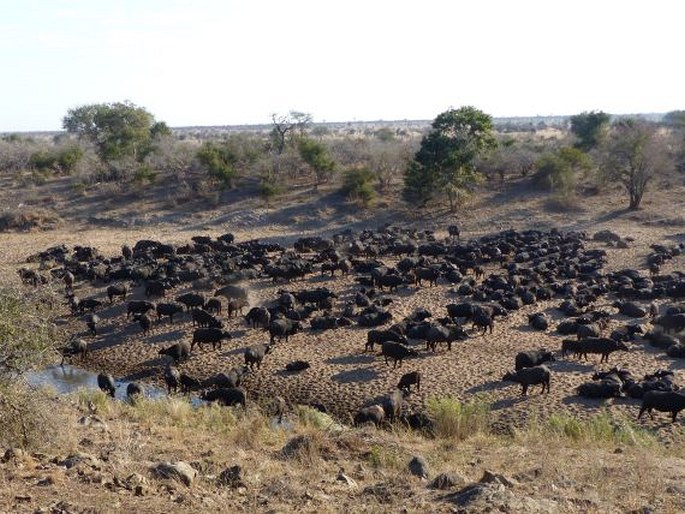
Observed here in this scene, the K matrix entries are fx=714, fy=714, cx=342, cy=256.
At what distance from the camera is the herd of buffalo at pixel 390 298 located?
1745 cm

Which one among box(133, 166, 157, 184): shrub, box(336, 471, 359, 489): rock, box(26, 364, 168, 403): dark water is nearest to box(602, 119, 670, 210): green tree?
box(133, 166, 157, 184): shrub

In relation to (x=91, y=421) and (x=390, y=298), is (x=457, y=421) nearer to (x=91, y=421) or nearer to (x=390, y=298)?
(x=91, y=421)

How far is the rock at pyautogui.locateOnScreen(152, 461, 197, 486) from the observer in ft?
30.3

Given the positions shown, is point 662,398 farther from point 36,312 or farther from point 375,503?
point 36,312

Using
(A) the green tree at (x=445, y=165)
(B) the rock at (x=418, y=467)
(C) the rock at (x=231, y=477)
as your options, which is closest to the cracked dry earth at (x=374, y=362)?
(B) the rock at (x=418, y=467)

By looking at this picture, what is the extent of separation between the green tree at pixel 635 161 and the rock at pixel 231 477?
36.7 meters

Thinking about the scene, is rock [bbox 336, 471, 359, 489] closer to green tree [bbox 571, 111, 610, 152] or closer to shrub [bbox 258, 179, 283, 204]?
shrub [bbox 258, 179, 283, 204]

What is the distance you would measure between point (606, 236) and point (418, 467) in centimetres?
2851

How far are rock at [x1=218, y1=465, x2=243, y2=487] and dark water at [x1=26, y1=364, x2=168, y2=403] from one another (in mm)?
8770

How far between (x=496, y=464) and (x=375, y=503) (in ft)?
8.44

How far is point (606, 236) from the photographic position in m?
35.4

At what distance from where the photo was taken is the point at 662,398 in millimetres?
14469

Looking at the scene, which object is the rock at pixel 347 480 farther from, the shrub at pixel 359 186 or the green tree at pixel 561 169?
the green tree at pixel 561 169

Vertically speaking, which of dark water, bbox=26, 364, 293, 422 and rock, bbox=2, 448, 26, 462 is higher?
rock, bbox=2, 448, 26, 462
